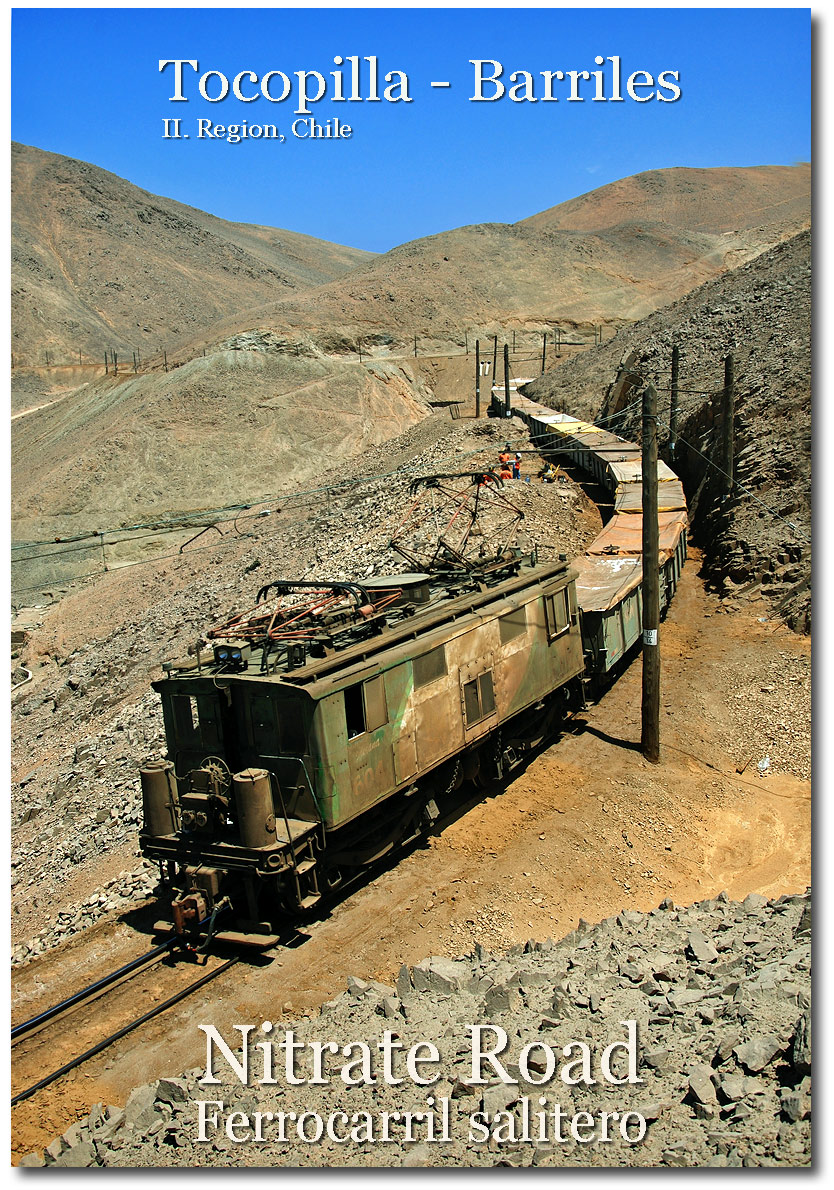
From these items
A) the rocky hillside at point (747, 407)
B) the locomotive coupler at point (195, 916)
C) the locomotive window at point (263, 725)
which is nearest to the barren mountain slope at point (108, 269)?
the rocky hillside at point (747, 407)

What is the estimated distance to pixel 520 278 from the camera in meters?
82.2

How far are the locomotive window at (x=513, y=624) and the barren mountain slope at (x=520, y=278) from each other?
48.2 metres

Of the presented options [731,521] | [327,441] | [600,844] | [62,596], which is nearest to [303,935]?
[600,844]

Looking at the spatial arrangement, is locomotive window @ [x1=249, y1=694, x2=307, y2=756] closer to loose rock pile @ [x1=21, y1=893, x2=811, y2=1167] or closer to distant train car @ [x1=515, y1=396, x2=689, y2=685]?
loose rock pile @ [x1=21, y1=893, x2=811, y2=1167]

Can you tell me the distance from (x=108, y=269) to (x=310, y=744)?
10530cm

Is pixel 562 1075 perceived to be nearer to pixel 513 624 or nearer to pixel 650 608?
pixel 513 624

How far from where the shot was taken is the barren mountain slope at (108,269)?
8562 cm

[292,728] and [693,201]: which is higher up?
[693,201]

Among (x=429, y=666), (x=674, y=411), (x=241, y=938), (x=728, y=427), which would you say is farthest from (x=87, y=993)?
(x=674, y=411)

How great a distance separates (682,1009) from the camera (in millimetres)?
7312

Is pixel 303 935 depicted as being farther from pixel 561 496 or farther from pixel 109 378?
pixel 109 378

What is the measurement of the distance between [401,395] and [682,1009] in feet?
170

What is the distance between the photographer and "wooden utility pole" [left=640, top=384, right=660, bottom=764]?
48.3ft
